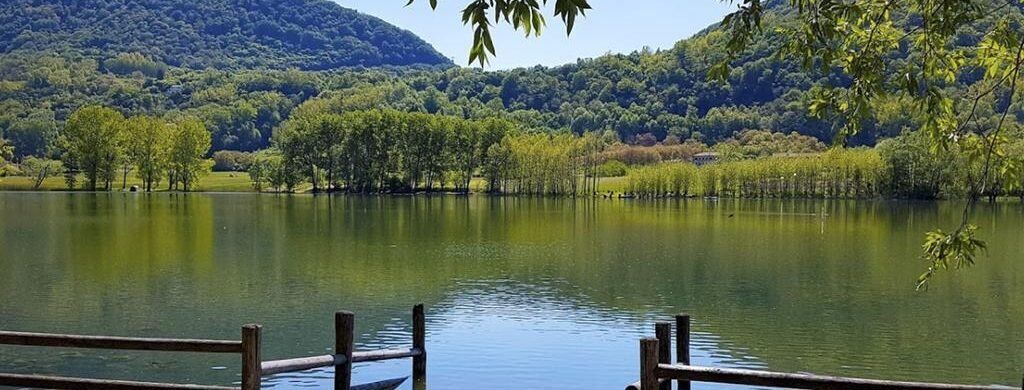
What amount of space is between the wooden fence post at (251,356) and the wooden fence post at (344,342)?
2.49 m

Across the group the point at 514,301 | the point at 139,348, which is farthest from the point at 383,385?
the point at 514,301

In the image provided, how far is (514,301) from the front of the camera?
98.6ft

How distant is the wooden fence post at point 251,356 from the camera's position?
1020 cm

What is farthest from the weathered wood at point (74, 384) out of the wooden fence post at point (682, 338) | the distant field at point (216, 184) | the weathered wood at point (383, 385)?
the distant field at point (216, 184)

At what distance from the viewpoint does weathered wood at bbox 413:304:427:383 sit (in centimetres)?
1606

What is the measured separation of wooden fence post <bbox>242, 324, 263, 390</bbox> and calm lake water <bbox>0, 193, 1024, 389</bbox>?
7596 mm

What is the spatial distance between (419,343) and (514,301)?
13188 mm

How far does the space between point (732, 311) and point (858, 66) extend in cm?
2247

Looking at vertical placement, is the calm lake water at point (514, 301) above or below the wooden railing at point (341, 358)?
below

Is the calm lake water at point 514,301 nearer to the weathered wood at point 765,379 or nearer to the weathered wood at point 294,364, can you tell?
the weathered wood at point 294,364

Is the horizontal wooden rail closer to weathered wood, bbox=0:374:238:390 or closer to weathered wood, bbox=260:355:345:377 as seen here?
weathered wood, bbox=260:355:345:377

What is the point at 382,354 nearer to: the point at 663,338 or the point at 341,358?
the point at 341,358

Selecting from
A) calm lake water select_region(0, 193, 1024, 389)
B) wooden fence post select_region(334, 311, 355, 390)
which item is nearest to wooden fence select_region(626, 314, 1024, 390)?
wooden fence post select_region(334, 311, 355, 390)

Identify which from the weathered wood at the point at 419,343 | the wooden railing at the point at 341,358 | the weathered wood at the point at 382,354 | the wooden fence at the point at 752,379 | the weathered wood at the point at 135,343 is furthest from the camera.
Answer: the weathered wood at the point at 419,343
